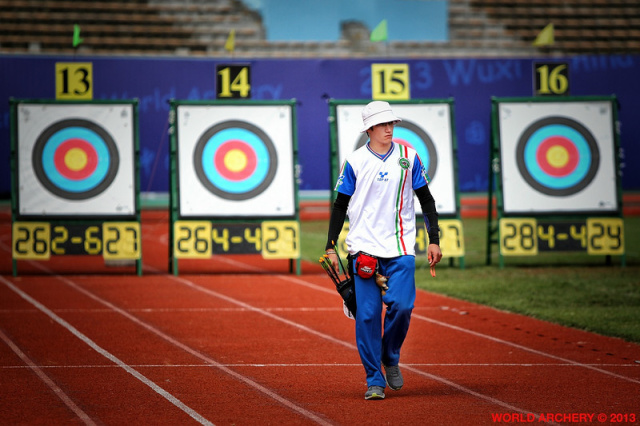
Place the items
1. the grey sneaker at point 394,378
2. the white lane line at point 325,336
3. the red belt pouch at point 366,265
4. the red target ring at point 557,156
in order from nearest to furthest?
1. the white lane line at point 325,336
2. the red belt pouch at point 366,265
3. the grey sneaker at point 394,378
4. the red target ring at point 557,156

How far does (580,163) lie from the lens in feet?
46.6

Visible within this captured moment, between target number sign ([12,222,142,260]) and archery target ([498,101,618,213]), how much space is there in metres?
4.99

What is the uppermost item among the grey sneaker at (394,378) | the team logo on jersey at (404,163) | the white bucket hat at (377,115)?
the white bucket hat at (377,115)

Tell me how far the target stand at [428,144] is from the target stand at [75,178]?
264cm

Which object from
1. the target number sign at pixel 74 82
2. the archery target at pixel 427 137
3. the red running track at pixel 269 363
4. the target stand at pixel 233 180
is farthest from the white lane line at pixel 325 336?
the target number sign at pixel 74 82

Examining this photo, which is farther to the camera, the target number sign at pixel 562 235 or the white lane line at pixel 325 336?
the target number sign at pixel 562 235

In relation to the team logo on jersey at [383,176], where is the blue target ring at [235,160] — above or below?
above

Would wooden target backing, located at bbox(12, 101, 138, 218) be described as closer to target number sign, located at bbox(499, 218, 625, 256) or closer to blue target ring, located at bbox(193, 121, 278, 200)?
blue target ring, located at bbox(193, 121, 278, 200)

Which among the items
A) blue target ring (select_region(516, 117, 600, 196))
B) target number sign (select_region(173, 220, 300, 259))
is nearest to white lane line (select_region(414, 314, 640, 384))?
target number sign (select_region(173, 220, 300, 259))

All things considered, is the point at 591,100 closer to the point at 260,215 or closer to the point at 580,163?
the point at 580,163

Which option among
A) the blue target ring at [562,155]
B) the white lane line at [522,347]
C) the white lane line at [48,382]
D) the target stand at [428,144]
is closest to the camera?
the white lane line at [48,382]

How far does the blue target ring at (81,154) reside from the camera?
43.9 ft

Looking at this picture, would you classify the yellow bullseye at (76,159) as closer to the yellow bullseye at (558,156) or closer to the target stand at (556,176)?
the target stand at (556,176)

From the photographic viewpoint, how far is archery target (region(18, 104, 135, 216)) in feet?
43.8
